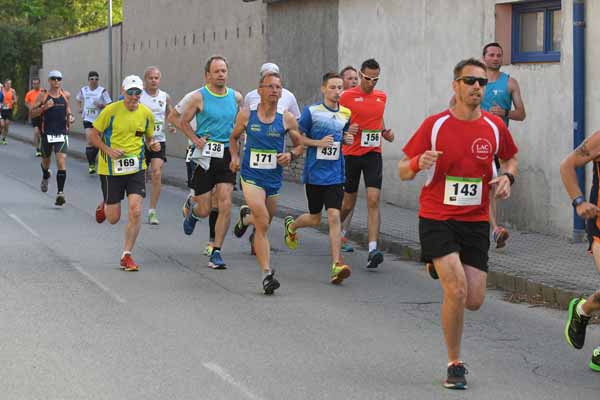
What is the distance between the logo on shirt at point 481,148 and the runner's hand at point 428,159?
302 millimetres

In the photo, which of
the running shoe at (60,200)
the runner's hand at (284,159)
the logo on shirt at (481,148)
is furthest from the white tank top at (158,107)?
the logo on shirt at (481,148)

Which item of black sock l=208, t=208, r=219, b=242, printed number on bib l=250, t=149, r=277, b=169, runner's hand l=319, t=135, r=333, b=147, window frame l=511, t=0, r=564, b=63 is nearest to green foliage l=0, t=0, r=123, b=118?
window frame l=511, t=0, r=564, b=63

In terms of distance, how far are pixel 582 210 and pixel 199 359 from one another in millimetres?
2456

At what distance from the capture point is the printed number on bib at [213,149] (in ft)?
39.7

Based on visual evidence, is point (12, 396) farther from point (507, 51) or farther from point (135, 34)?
point (135, 34)

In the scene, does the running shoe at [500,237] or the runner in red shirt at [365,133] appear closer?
the runner in red shirt at [365,133]

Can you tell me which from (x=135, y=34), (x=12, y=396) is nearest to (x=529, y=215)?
(x=12, y=396)

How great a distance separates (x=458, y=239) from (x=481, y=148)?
550 millimetres

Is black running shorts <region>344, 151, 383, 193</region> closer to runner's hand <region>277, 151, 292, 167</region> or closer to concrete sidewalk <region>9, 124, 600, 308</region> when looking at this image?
concrete sidewalk <region>9, 124, 600, 308</region>

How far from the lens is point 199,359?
772cm

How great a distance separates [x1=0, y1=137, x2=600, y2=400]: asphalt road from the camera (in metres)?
7.09

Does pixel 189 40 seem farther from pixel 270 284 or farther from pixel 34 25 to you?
pixel 34 25

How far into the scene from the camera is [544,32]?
576 inches

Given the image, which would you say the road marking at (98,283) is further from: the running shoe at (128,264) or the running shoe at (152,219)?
the running shoe at (152,219)
